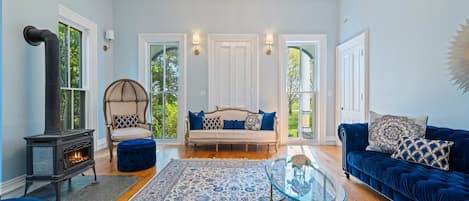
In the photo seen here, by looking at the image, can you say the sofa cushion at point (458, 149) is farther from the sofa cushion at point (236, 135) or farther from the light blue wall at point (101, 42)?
the light blue wall at point (101, 42)

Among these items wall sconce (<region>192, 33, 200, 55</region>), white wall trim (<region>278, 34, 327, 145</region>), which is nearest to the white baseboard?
wall sconce (<region>192, 33, 200, 55</region>)

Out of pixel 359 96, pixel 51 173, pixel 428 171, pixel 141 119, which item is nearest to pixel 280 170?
pixel 428 171

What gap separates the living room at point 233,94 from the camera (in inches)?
125

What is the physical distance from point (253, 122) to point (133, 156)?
2383 millimetres

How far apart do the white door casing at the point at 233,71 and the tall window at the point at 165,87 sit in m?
0.82

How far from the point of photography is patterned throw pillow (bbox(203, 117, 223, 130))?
5948mm

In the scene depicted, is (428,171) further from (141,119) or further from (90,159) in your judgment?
(141,119)

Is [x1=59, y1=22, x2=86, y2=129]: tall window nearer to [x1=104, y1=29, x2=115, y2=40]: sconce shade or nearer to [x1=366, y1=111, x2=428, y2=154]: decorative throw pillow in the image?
[x1=104, y1=29, x2=115, y2=40]: sconce shade

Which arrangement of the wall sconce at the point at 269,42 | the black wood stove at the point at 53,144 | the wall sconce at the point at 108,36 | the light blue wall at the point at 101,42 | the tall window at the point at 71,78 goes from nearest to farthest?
the black wood stove at the point at 53,144 < the tall window at the point at 71,78 < the light blue wall at the point at 101,42 < the wall sconce at the point at 108,36 < the wall sconce at the point at 269,42

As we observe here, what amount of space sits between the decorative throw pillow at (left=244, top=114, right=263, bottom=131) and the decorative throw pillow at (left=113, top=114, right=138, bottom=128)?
82.3 inches

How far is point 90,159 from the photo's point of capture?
379 centimetres

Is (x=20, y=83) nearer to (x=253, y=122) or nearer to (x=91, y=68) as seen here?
(x=91, y=68)

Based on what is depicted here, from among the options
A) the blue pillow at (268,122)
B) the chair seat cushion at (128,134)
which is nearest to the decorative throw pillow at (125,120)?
the chair seat cushion at (128,134)

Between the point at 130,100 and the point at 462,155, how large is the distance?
5.14 m
